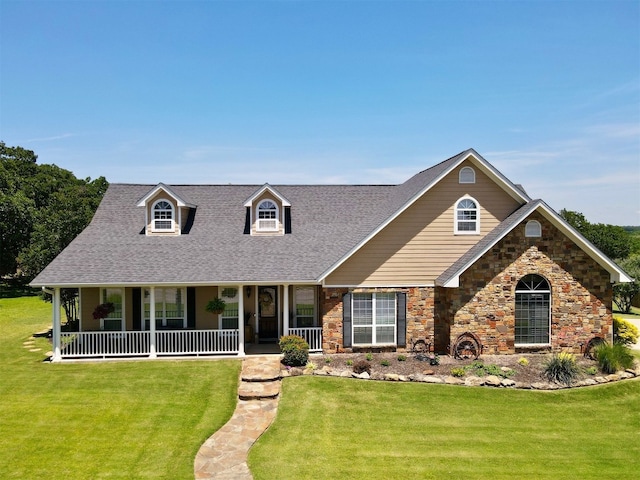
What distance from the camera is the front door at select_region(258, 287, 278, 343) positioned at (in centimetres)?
2081

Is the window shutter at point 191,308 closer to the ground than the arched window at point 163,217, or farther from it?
closer to the ground

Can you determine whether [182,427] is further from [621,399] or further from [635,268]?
[635,268]

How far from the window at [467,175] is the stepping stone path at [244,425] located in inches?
393

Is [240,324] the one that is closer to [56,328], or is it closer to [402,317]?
[402,317]

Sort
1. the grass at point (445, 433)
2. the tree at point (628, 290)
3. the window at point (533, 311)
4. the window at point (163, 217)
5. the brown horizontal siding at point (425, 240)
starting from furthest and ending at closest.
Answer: the tree at point (628, 290)
the window at point (163, 217)
the brown horizontal siding at point (425, 240)
the window at point (533, 311)
the grass at point (445, 433)

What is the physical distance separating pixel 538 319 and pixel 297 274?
30.1ft

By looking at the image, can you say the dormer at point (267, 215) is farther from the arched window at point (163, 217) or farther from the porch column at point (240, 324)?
the porch column at point (240, 324)

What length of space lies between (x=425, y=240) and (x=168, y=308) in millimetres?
10875

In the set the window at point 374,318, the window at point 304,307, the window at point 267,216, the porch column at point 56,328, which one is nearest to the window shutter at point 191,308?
the window at point 267,216

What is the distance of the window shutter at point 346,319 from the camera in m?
18.6

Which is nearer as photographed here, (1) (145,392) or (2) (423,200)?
(1) (145,392)

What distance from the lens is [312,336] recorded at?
63.3ft

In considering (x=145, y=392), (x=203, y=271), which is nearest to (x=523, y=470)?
(x=145, y=392)

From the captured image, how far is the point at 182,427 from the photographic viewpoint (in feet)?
41.8
